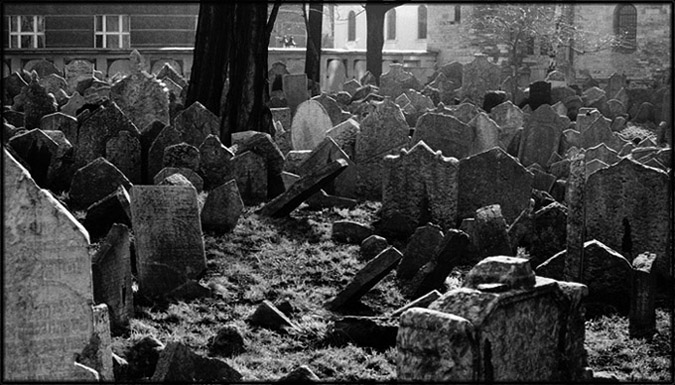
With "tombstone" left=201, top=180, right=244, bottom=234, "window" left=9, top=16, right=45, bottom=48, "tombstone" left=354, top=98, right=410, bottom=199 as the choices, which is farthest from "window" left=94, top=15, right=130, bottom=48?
"tombstone" left=201, top=180, right=244, bottom=234

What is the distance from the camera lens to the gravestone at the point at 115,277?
7898 mm

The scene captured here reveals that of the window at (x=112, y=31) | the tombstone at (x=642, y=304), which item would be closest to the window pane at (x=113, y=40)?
the window at (x=112, y=31)

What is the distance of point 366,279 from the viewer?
9.00 m

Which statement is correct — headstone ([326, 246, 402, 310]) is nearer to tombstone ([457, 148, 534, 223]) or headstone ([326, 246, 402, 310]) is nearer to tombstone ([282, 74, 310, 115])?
tombstone ([457, 148, 534, 223])

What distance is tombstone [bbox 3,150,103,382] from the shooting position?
548cm

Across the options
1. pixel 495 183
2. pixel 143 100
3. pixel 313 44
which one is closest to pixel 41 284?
pixel 495 183

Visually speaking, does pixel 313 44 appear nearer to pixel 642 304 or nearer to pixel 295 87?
pixel 295 87

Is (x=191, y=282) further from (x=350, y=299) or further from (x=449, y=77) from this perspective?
(x=449, y=77)

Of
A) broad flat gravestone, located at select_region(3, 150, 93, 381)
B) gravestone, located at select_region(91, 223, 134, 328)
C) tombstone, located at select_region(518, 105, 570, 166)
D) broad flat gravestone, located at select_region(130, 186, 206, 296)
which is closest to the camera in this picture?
broad flat gravestone, located at select_region(3, 150, 93, 381)

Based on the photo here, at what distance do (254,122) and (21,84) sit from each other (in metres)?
7.49

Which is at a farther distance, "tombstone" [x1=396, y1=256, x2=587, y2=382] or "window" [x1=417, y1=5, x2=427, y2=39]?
"window" [x1=417, y1=5, x2=427, y2=39]

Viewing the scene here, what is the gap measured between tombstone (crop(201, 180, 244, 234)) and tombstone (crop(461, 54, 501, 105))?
14.4 metres

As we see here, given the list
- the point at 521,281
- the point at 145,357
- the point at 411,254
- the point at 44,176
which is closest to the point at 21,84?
the point at 44,176

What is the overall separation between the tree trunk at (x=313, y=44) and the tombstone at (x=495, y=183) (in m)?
14.5
